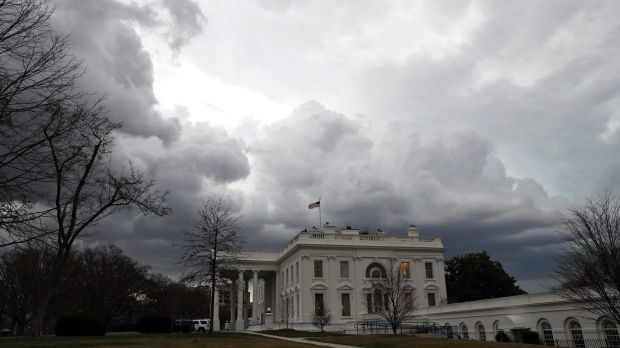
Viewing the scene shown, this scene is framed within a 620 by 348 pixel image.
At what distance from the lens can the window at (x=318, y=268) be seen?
193 feet

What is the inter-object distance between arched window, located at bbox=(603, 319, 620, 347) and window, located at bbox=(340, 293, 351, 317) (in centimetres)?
3178

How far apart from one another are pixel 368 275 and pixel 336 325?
804 centimetres

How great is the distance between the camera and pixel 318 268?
58906mm

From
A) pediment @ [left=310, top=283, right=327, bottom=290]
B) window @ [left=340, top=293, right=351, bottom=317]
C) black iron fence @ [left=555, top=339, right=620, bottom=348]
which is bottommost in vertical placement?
black iron fence @ [left=555, top=339, right=620, bottom=348]

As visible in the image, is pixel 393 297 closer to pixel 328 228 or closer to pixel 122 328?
pixel 328 228

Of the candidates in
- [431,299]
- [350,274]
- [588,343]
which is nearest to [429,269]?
[431,299]

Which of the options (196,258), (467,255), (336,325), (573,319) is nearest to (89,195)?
(196,258)

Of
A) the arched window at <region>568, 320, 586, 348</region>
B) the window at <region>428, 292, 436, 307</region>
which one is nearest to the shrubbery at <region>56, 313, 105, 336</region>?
the arched window at <region>568, 320, 586, 348</region>

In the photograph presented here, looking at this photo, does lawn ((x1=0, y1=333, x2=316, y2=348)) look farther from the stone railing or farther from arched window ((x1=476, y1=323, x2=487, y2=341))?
the stone railing

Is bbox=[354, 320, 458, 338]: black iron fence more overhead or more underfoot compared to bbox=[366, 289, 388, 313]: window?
more underfoot

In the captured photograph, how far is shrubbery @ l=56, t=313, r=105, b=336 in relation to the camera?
3631 cm

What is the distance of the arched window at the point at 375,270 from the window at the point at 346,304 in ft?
12.2

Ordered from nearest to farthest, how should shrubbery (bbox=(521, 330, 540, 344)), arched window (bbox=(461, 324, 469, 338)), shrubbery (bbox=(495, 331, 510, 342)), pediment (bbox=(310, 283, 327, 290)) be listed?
A: shrubbery (bbox=(521, 330, 540, 344)), shrubbery (bbox=(495, 331, 510, 342)), arched window (bbox=(461, 324, 469, 338)), pediment (bbox=(310, 283, 327, 290))

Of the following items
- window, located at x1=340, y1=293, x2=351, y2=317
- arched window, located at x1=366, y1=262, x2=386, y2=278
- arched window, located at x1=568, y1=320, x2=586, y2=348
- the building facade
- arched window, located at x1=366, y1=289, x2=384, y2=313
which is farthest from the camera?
arched window, located at x1=366, y1=262, x2=386, y2=278
